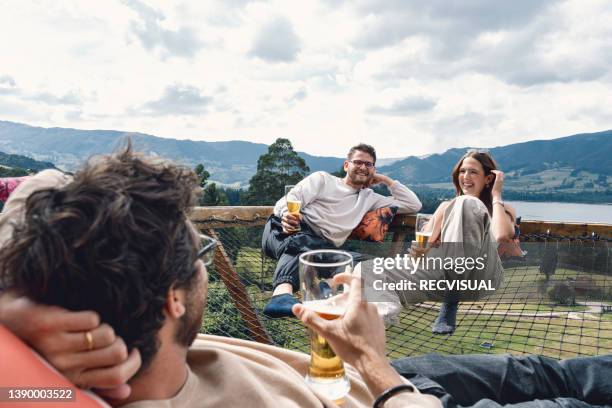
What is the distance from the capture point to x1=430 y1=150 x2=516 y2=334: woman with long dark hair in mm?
3051

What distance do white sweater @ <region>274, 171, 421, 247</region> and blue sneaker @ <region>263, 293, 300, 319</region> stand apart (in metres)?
0.85

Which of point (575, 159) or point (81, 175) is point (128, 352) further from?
point (575, 159)

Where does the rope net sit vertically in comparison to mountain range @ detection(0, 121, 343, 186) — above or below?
below

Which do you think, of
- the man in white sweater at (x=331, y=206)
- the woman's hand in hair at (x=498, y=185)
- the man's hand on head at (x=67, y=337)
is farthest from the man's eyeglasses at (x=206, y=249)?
the woman's hand in hair at (x=498, y=185)

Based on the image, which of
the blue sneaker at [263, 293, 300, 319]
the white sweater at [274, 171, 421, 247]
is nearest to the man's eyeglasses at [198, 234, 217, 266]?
the blue sneaker at [263, 293, 300, 319]

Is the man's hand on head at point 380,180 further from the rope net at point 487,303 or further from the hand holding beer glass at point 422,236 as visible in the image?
the hand holding beer glass at point 422,236

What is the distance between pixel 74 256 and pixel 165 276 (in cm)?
15

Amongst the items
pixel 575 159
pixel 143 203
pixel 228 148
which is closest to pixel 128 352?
pixel 143 203

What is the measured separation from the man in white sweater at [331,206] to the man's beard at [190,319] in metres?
2.34

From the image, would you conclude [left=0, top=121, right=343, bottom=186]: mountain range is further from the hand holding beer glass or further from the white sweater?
the hand holding beer glass

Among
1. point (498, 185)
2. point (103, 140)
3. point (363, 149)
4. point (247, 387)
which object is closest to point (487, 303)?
point (498, 185)

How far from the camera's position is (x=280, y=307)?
109 inches

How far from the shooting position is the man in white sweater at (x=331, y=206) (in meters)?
3.43

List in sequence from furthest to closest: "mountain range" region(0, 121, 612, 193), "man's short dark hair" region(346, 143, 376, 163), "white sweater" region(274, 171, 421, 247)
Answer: "mountain range" region(0, 121, 612, 193)
"man's short dark hair" region(346, 143, 376, 163)
"white sweater" region(274, 171, 421, 247)
